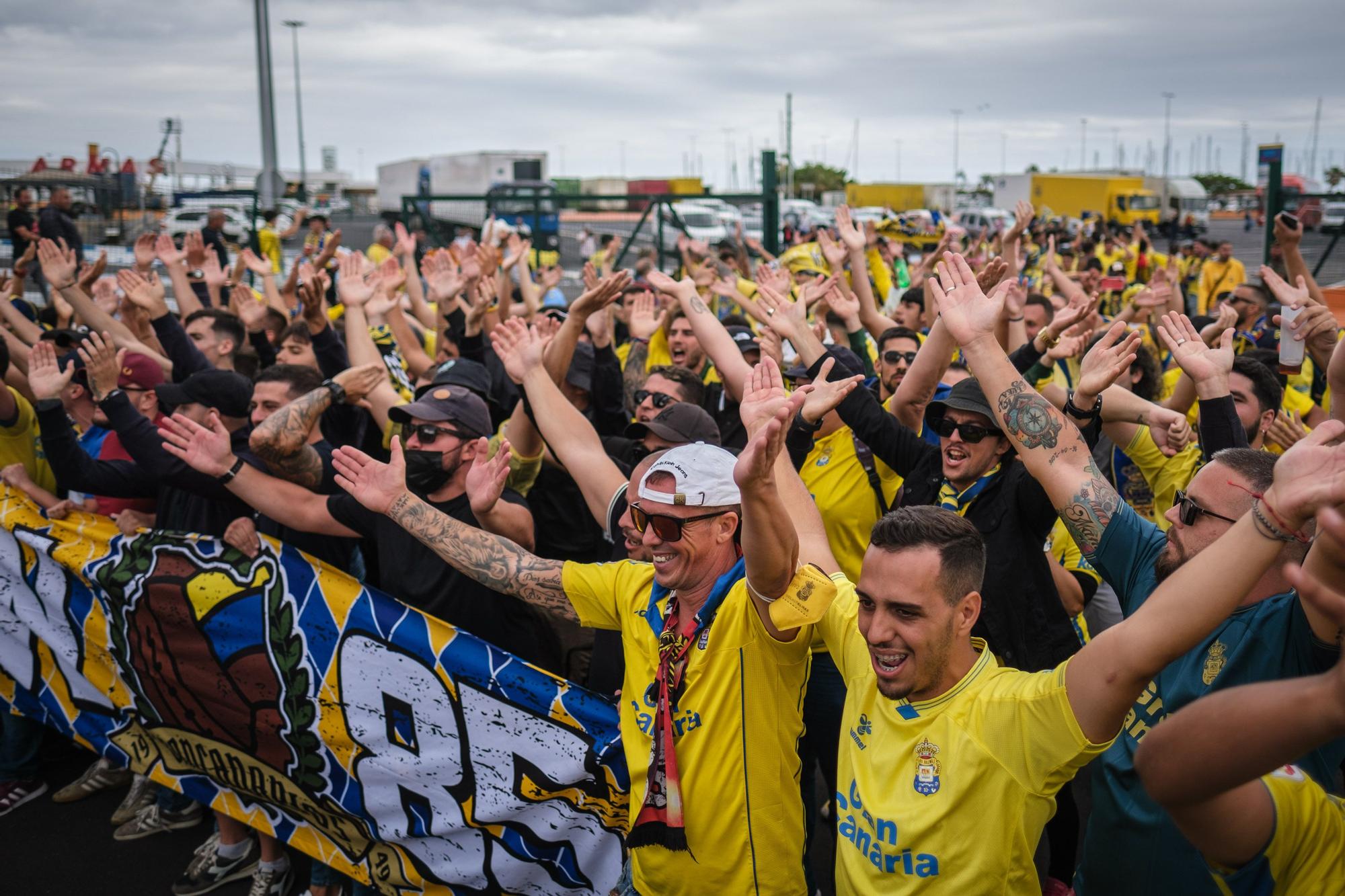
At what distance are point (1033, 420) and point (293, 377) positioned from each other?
11.1 feet

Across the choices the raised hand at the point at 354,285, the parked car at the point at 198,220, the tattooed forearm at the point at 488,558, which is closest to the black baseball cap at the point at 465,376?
the raised hand at the point at 354,285

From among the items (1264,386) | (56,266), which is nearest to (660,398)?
(1264,386)

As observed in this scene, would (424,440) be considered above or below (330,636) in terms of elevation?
above

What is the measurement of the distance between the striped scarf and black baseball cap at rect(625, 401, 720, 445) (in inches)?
36.4

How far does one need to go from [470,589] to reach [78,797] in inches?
111

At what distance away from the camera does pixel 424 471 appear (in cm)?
411

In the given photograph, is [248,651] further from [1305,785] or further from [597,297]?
[1305,785]

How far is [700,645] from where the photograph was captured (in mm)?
2908

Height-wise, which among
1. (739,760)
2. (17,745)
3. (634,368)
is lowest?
(17,745)

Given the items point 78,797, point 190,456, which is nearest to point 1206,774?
point 190,456

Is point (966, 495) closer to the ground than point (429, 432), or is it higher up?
closer to the ground

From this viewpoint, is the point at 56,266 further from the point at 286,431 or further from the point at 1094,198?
the point at 1094,198

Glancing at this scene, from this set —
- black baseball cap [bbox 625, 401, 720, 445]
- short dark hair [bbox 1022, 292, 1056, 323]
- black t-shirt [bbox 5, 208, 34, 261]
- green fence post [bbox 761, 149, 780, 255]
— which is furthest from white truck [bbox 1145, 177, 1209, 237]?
black baseball cap [bbox 625, 401, 720, 445]

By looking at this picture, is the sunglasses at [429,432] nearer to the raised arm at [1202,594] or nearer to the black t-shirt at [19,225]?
the raised arm at [1202,594]
